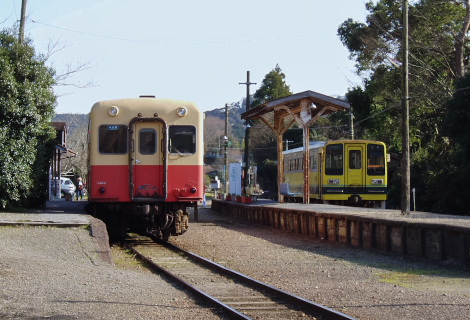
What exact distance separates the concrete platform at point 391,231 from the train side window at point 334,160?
17.0ft

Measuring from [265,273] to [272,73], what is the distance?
56.8 meters

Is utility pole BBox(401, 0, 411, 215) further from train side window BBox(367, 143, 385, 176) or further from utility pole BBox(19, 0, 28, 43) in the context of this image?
utility pole BBox(19, 0, 28, 43)

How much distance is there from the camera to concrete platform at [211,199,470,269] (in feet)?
43.7

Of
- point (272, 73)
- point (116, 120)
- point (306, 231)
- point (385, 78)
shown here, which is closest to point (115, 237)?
→ point (116, 120)

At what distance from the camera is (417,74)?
115 ft

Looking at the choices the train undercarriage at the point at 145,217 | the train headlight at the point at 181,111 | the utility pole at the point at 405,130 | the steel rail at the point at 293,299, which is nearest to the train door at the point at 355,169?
the utility pole at the point at 405,130

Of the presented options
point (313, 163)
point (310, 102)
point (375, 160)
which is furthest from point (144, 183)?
point (313, 163)

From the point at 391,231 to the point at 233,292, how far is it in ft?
21.8

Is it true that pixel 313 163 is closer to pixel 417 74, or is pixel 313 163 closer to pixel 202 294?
pixel 417 74

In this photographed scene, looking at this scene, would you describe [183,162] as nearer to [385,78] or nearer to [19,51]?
[19,51]

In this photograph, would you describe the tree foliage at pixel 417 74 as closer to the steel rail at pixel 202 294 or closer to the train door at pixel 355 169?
the train door at pixel 355 169

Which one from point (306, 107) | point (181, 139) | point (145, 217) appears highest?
point (306, 107)

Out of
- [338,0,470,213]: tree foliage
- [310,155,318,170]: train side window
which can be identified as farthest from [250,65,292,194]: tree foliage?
[310,155,318,170]: train side window

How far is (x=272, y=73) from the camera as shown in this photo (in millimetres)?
68250
